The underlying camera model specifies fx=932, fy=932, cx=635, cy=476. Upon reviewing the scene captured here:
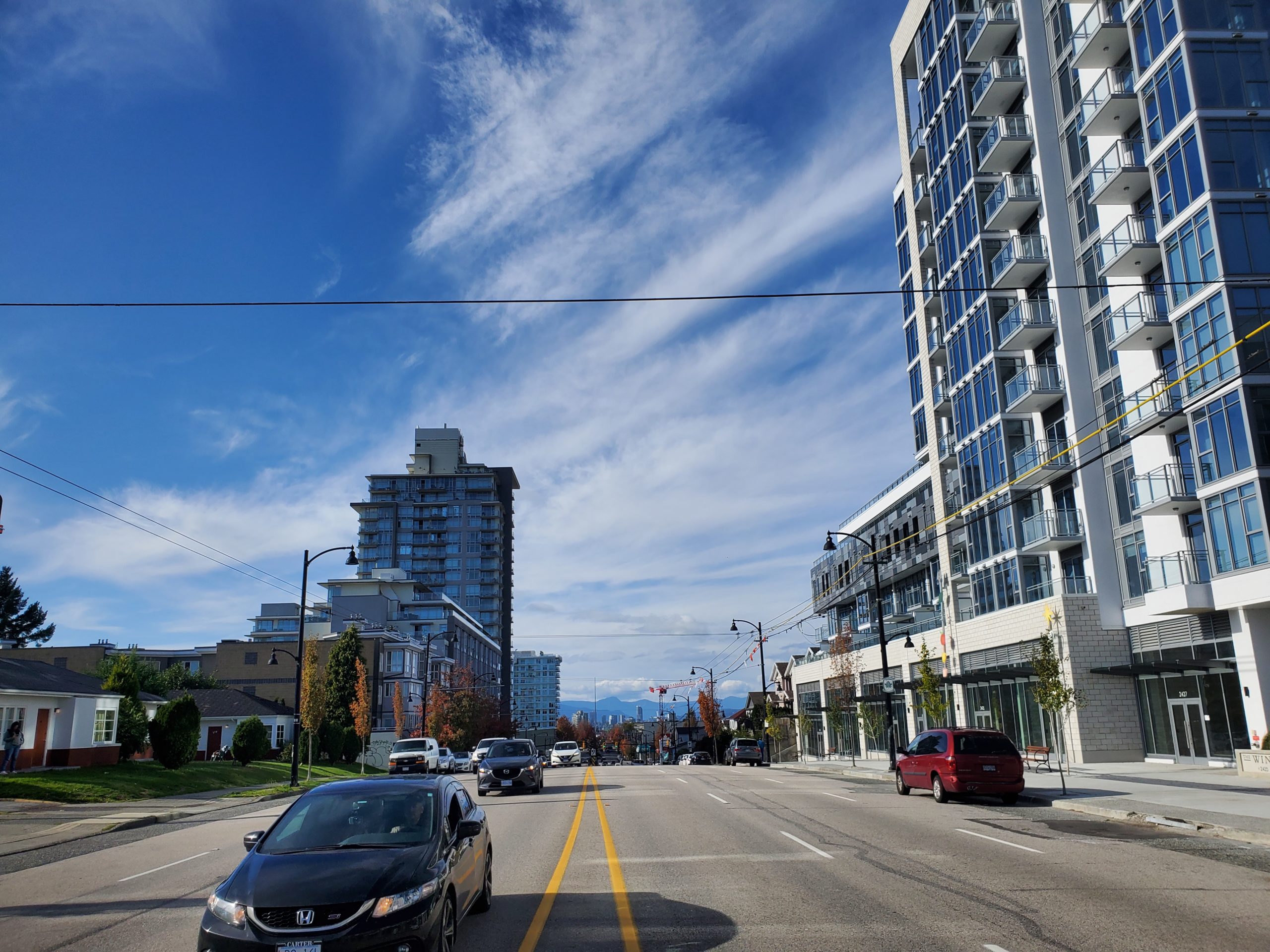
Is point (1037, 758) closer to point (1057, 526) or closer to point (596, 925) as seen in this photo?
point (1057, 526)

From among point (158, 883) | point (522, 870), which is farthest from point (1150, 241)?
point (158, 883)

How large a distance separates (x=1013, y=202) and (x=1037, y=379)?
27.1 ft

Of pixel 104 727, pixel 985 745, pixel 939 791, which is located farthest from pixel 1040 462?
pixel 104 727

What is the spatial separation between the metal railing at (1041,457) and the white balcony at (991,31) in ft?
65.8

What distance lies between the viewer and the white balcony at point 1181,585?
3169 centimetres

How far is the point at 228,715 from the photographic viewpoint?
6450 centimetres

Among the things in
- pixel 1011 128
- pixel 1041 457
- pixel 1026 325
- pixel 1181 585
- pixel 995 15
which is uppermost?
pixel 995 15

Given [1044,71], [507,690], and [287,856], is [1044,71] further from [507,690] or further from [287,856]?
[507,690]

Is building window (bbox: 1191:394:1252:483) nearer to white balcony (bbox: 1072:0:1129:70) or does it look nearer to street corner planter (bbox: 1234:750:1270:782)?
street corner planter (bbox: 1234:750:1270:782)

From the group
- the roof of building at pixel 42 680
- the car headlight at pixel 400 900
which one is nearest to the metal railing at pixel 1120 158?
the car headlight at pixel 400 900

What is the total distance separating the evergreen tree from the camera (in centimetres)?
7412

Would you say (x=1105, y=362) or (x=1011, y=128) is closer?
(x=1105, y=362)

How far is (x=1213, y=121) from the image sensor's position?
31594 mm

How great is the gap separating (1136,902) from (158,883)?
11857 mm
